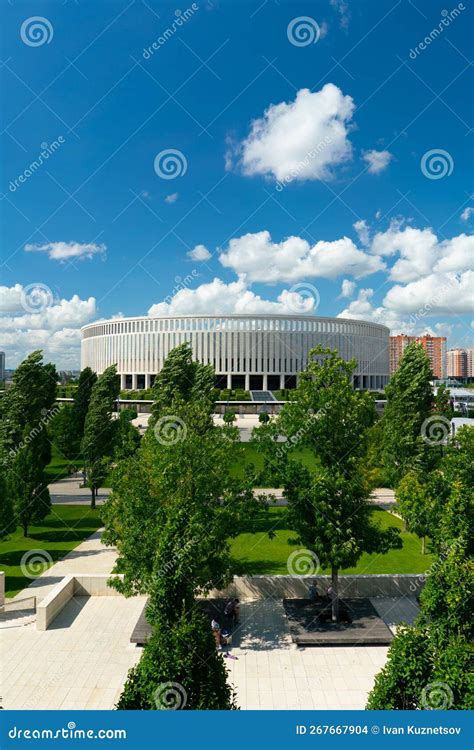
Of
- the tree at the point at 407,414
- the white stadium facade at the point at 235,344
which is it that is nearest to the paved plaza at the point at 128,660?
the tree at the point at 407,414

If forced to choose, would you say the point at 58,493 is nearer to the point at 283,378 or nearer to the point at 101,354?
the point at 283,378

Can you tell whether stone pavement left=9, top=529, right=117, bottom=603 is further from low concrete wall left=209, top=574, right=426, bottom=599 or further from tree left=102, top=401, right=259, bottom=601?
low concrete wall left=209, top=574, right=426, bottom=599

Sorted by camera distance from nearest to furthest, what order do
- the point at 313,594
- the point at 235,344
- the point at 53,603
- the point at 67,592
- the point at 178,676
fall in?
1. the point at 178,676
2. the point at 53,603
3. the point at 313,594
4. the point at 67,592
5. the point at 235,344

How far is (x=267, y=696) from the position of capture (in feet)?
34.0

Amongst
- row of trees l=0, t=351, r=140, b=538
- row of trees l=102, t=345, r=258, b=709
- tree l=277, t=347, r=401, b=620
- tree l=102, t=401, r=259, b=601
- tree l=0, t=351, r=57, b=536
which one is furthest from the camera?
tree l=0, t=351, r=57, b=536

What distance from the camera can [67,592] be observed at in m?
15.0

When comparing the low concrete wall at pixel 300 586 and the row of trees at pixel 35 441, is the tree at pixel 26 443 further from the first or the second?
the low concrete wall at pixel 300 586

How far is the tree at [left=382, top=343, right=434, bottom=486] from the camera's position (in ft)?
69.8

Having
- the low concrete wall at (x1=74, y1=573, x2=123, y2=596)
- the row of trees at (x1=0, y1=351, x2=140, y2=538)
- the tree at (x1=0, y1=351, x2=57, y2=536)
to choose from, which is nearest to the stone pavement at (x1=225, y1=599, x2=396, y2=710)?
the low concrete wall at (x1=74, y1=573, x2=123, y2=596)

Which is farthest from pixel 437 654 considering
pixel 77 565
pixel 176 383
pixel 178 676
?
pixel 176 383

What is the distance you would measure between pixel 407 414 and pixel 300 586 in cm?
1008

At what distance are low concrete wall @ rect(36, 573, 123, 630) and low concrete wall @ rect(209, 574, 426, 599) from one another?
3438 mm

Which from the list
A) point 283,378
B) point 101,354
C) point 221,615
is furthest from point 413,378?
point 101,354

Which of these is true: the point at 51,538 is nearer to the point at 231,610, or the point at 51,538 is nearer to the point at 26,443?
the point at 26,443
